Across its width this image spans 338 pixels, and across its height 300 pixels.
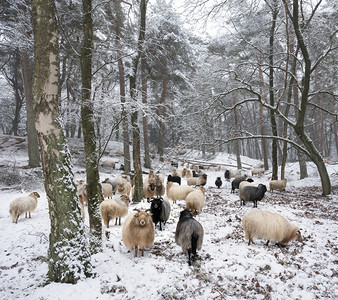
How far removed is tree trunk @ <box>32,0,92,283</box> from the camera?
3.26 metres

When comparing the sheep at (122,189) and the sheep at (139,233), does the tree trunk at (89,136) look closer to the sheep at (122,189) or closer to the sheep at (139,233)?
the sheep at (139,233)

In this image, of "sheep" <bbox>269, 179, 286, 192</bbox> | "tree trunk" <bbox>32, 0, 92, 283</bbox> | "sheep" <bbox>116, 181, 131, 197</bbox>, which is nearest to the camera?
"tree trunk" <bbox>32, 0, 92, 283</bbox>

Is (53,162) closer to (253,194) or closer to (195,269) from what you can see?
(195,269)

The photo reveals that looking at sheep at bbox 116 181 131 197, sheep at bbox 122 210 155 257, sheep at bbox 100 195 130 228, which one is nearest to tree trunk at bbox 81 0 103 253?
sheep at bbox 122 210 155 257

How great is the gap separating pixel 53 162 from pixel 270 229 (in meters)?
4.80

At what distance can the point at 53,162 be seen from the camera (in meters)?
3.25

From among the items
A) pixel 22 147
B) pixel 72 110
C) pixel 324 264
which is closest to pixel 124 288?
pixel 324 264

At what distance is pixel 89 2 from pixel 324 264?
7.32m

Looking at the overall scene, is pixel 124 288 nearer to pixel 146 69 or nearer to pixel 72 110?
pixel 72 110

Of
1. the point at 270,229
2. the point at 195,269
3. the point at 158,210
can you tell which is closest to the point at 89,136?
the point at 158,210

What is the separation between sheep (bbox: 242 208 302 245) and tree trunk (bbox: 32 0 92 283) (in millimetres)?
3781

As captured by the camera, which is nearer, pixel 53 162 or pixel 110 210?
pixel 53 162

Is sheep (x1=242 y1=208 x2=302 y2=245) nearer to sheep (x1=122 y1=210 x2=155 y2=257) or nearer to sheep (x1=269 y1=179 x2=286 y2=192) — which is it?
sheep (x1=122 y1=210 x2=155 y2=257)

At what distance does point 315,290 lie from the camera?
342cm
